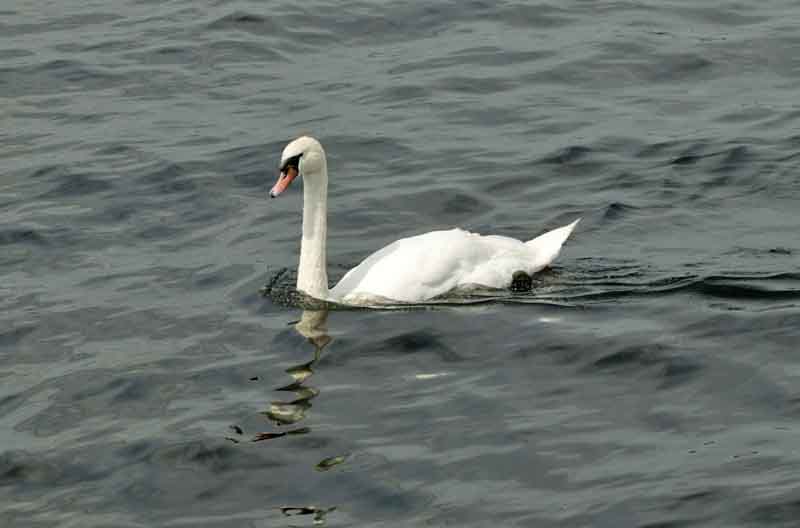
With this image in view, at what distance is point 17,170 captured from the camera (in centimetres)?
1692

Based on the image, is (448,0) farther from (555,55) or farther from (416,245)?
(416,245)

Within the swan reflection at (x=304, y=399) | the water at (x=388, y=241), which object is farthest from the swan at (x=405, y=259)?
the swan reflection at (x=304, y=399)

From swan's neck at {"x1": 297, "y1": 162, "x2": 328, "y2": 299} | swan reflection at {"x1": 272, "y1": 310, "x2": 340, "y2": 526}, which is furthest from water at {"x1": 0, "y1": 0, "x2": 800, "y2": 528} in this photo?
swan's neck at {"x1": 297, "y1": 162, "x2": 328, "y2": 299}

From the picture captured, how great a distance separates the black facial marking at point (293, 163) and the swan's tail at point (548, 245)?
193cm

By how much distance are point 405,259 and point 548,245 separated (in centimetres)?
122

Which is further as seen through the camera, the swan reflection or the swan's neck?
the swan's neck

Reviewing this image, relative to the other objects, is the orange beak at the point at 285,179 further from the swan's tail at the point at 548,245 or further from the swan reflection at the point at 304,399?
the swan's tail at the point at 548,245

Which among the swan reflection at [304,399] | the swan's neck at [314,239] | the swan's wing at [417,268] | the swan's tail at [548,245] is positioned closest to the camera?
the swan reflection at [304,399]

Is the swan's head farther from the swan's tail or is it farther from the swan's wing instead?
the swan's tail

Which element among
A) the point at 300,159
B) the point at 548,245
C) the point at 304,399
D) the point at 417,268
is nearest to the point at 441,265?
the point at 417,268

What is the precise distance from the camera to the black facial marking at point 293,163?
1284 centimetres

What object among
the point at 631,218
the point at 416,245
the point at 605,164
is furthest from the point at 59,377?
the point at 605,164

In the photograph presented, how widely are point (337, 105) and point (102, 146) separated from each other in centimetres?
247

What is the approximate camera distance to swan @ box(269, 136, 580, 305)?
1285cm
